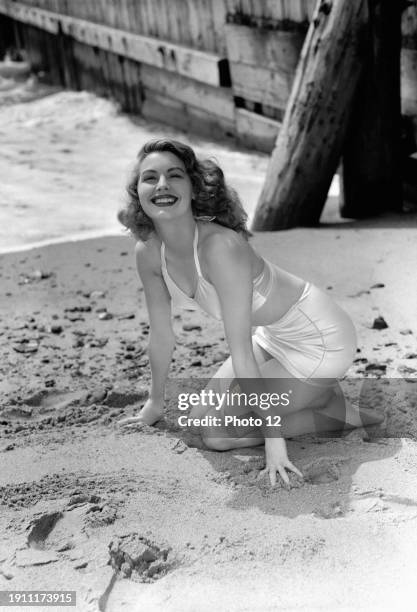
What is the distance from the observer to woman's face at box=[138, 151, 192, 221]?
8.90 ft

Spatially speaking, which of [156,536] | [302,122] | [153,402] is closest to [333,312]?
[153,402]

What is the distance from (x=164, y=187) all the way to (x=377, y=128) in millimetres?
2511

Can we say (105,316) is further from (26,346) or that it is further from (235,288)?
(235,288)

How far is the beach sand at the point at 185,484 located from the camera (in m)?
2.23

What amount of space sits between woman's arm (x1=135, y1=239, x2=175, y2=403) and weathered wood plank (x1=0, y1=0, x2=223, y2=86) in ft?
15.0

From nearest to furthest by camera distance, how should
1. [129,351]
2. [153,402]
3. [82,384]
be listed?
[153,402], [82,384], [129,351]

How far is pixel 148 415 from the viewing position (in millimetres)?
3117

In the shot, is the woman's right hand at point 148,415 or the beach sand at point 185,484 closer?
the beach sand at point 185,484

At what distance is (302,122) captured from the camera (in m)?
4.88

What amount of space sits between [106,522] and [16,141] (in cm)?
799

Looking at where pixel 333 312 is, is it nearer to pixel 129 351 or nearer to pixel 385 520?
pixel 385 520

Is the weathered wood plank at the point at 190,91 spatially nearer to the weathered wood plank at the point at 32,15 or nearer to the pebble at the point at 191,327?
the weathered wood plank at the point at 32,15

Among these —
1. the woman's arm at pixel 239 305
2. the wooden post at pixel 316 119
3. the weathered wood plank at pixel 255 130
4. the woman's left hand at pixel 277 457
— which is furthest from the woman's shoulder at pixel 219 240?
the weathered wood plank at pixel 255 130

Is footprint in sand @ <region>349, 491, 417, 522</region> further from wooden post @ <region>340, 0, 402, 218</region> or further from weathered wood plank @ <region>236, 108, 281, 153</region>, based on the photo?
weathered wood plank @ <region>236, 108, 281, 153</region>
